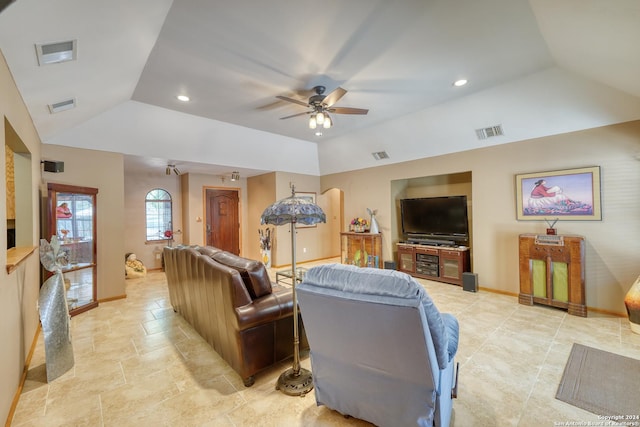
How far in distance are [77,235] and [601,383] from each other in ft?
20.5

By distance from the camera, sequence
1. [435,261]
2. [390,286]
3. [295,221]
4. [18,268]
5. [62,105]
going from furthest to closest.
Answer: [435,261], [62,105], [18,268], [295,221], [390,286]

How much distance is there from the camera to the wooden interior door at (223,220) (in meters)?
7.06

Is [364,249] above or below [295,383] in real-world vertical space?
above

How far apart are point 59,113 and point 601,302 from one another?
24.0 ft

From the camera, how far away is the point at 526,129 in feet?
13.1

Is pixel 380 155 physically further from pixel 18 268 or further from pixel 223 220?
pixel 18 268

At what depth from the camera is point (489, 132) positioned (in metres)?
4.29

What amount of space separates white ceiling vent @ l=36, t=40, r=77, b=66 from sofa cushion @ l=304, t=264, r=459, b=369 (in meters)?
2.57

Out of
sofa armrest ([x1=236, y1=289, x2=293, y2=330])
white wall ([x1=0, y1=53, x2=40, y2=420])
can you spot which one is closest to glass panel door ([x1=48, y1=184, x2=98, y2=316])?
white wall ([x1=0, y1=53, x2=40, y2=420])

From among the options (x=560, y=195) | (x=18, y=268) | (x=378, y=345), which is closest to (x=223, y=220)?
(x=18, y=268)

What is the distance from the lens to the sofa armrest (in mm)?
2111

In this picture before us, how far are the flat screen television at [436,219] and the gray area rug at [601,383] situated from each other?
271cm

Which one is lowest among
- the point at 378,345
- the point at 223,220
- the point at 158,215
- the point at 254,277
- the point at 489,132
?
the point at 378,345

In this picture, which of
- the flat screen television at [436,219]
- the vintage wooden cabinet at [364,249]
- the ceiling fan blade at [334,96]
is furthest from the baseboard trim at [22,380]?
the flat screen television at [436,219]
